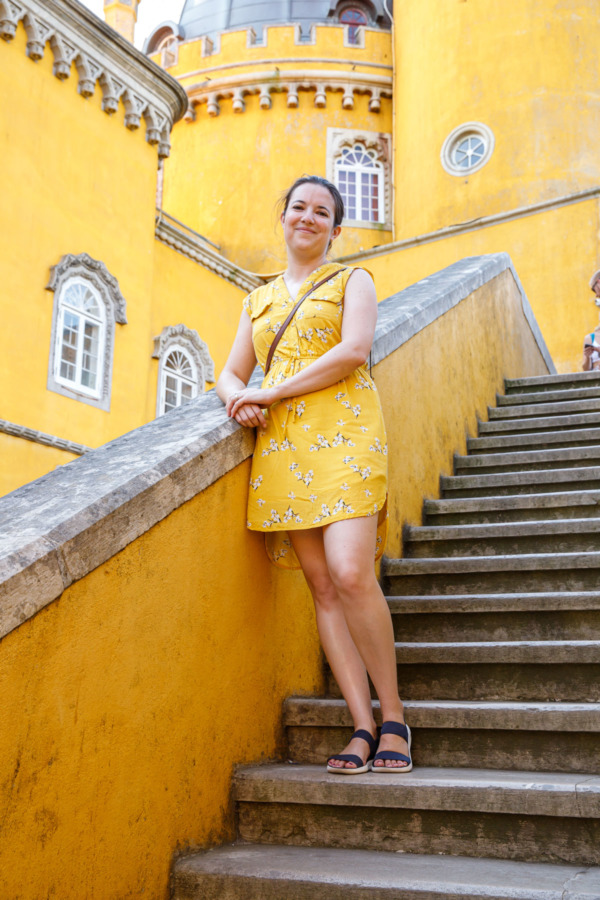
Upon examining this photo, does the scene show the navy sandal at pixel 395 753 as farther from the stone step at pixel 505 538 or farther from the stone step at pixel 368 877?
the stone step at pixel 505 538

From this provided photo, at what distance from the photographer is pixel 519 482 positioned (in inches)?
203

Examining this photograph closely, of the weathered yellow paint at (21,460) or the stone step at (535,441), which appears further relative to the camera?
the weathered yellow paint at (21,460)

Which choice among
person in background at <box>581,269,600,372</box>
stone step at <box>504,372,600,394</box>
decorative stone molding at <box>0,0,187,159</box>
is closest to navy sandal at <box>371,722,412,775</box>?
stone step at <box>504,372,600,394</box>

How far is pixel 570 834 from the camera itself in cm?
245

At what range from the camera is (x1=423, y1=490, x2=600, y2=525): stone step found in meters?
4.67

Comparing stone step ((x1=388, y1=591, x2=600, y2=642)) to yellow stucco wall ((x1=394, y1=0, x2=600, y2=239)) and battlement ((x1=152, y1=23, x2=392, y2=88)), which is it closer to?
yellow stucco wall ((x1=394, y1=0, x2=600, y2=239))

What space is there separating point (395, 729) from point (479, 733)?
279 mm

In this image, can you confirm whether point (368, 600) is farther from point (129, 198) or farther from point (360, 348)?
point (129, 198)

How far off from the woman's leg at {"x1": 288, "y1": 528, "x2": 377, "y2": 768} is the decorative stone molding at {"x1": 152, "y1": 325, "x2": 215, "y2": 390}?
46.8 ft

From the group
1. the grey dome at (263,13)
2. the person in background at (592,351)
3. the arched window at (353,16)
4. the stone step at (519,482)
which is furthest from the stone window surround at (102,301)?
the arched window at (353,16)

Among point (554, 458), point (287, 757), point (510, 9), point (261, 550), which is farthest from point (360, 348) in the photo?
point (510, 9)

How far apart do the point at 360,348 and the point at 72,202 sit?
1287 cm

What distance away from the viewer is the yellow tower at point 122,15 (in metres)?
21.0

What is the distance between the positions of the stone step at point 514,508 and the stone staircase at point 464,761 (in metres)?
0.11
